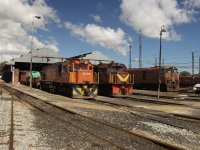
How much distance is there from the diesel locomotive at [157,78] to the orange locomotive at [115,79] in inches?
483

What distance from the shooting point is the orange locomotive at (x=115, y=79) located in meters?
29.6

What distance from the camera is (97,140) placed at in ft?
29.9

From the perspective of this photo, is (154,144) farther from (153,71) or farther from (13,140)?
(153,71)

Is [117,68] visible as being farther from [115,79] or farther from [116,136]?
[116,136]

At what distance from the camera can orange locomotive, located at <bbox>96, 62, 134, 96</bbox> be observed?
1166 inches

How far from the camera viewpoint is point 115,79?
1165 inches

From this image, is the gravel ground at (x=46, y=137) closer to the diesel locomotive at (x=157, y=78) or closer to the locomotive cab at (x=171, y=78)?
the locomotive cab at (x=171, y=78)

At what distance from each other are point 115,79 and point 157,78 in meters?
14.1

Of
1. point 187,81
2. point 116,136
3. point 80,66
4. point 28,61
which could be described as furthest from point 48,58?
point 116,136

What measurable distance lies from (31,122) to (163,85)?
31960 mm

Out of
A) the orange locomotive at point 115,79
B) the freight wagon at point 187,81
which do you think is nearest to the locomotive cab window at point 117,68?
the orange locomotive at point 115,79

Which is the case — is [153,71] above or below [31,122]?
above

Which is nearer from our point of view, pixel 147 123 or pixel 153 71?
pixel 147 123

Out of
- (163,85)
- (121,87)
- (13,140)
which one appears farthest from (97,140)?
(163,85)
